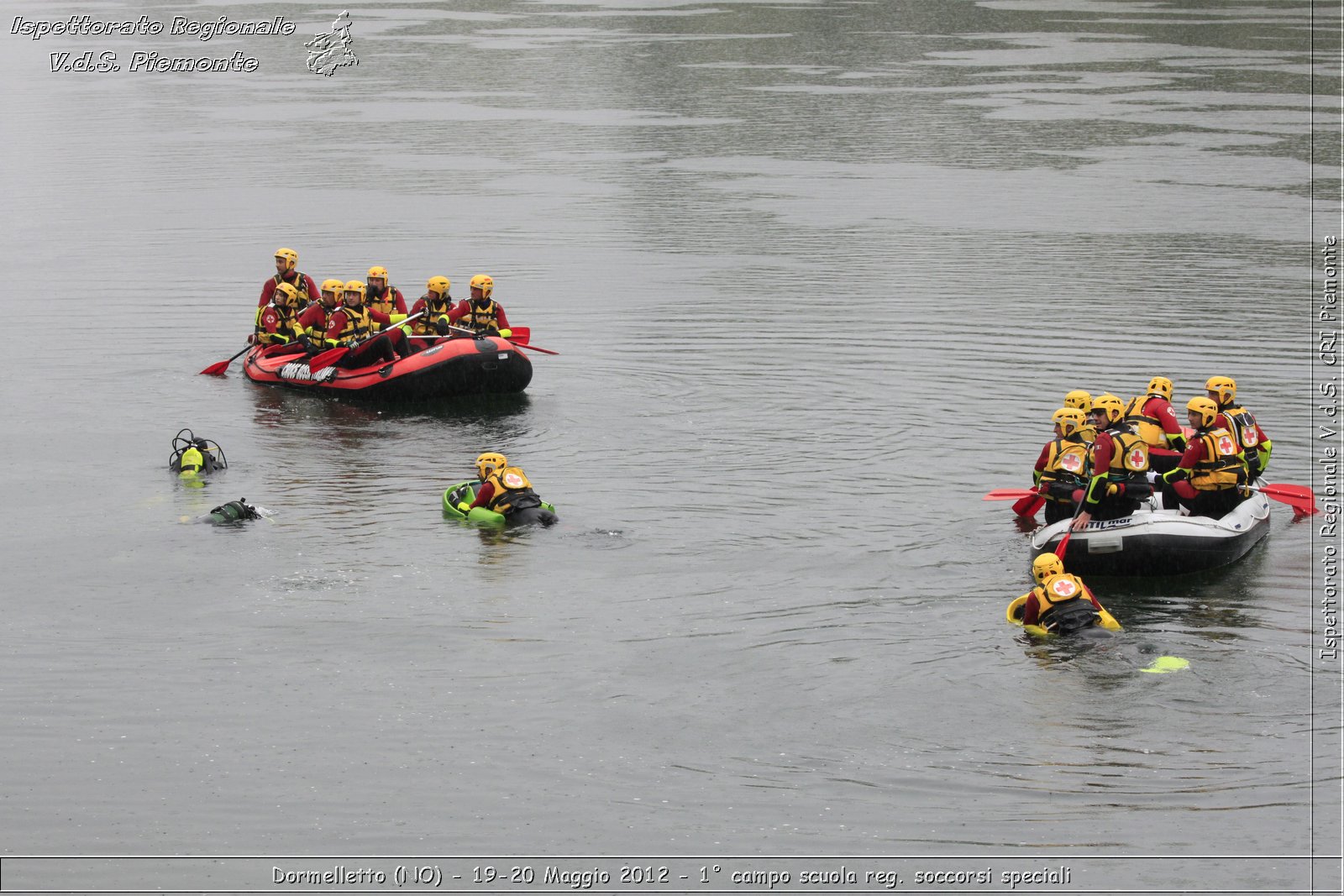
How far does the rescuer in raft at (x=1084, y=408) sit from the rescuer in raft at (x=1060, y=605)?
8.52 ft

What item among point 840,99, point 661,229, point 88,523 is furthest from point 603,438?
point 840,99

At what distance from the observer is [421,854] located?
1349 cm

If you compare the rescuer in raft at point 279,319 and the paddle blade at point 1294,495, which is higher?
the rescuer in raft at point 279,319

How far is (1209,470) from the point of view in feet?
63.6

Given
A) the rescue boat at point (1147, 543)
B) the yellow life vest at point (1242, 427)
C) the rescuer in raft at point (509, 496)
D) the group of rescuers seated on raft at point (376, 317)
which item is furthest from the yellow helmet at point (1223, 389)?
the group of rescuers seated on raft at point (376, 317)

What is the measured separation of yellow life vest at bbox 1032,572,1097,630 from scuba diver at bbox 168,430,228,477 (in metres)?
11.5

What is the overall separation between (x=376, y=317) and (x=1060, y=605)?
14660 mm

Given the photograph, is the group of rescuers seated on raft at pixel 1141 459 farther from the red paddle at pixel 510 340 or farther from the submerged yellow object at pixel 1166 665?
the red paddle at pixel 510 340

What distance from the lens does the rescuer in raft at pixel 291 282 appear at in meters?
28.4

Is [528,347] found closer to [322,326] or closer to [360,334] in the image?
[360,334]

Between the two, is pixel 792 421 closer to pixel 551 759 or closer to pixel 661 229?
pixel 551 759

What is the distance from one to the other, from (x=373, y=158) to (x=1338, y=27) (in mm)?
44782

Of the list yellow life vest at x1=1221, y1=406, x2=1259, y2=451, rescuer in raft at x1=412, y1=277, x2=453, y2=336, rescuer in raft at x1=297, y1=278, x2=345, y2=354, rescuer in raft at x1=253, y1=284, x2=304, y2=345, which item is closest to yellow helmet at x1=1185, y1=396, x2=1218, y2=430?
yellow life vest at x1=1221, y1=406, x2=1259, y2=451

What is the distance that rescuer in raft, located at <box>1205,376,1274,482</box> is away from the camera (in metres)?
19.6
